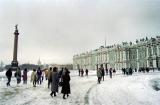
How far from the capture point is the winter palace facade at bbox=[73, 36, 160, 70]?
81.7m

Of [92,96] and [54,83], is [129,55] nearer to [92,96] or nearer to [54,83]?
[92,96]

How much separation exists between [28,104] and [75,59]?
127 m

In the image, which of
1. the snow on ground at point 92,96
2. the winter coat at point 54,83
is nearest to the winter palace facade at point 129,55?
the snow on ground at point 92,96

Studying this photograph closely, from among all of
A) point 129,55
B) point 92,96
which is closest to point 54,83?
point 92,96

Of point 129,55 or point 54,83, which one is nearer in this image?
point 54,83

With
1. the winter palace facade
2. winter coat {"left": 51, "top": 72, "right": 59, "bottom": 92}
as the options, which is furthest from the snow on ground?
the winter palace facade

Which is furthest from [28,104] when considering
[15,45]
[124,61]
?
[124,61]

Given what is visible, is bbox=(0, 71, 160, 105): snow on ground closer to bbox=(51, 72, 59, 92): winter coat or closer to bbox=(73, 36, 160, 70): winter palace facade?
bbox=(51, 72, 59, 92): winter coat

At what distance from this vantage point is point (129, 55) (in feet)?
306

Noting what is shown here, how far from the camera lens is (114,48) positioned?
101 metres

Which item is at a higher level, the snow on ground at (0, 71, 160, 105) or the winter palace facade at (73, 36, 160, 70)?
the winter palace facade at (73, 36, 160, 70)

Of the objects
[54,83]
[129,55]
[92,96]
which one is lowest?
[92,96]

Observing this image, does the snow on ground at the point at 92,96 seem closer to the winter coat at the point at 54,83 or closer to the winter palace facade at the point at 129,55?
the winter coat at the point at 54,83

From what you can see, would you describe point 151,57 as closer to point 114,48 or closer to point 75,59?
point 114,48
